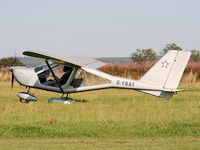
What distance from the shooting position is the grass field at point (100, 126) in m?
11.2

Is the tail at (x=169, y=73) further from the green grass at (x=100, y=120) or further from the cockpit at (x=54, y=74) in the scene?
the cockpit at (x=54, y=74)

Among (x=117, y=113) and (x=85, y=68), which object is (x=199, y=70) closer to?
(x=85, y=68)

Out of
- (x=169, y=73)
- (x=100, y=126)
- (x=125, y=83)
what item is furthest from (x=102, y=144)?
(x=169, y=73)

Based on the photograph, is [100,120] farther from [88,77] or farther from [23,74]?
[23,74]

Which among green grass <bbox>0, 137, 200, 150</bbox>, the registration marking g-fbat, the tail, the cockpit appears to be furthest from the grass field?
the cockpit

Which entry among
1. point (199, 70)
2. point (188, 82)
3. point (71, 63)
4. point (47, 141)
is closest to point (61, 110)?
point (71, 63)

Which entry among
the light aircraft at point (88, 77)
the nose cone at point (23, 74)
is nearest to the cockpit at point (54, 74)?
the light aircraft at point (88, 77)

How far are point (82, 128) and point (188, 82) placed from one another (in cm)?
2086

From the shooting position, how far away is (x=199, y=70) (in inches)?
1431

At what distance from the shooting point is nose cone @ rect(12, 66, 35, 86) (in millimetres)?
20891

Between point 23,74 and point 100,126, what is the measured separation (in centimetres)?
803

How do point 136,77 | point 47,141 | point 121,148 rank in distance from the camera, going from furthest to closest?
1. point 136,77
2. point 47,141
3. point 121,148

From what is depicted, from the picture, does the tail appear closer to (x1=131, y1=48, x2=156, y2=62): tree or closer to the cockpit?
the cockpit

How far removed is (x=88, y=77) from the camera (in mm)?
20578
